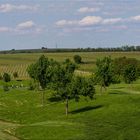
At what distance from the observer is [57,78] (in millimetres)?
99750

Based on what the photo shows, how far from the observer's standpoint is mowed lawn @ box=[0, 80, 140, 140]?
69.8 meters

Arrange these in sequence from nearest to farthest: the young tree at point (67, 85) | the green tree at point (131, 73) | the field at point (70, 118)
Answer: the field at point (70, 118) < the young tree at point (67, 85) < the green tree at point (131, 73)

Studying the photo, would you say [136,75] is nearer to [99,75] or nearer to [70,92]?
[99,75]

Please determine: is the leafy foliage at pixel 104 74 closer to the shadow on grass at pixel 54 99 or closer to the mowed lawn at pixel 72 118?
the mowed lawn at pixel 72 118

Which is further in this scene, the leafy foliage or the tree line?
the leafy foliage

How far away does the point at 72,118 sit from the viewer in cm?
8875

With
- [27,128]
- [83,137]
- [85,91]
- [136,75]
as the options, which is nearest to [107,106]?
[85,91]

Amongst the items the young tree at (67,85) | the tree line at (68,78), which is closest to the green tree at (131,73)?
the tree line at (68,78)

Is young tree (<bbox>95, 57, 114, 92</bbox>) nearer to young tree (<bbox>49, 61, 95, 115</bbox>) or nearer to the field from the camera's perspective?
the field

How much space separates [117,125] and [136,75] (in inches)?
2457

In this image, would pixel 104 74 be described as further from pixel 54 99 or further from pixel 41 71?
pixel 41 71

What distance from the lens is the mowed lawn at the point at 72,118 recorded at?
69.8 meters

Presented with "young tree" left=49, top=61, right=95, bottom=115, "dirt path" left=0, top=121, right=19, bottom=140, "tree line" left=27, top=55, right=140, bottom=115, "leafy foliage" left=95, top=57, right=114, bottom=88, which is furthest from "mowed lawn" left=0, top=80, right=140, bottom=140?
"leafy foliage" left=95, top=57, right=114, bottom=88

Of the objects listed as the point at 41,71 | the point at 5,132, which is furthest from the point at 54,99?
the point at 5,132
